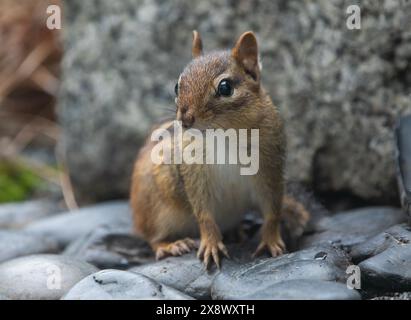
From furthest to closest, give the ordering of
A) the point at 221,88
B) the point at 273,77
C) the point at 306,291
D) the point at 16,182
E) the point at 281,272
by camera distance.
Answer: the point at 16,182, the point at 273,77, the point at 221,88, the point at 281,272, the point at 306,291

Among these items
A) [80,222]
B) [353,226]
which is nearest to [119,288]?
[353,226]

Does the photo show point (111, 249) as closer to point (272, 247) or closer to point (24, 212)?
point (272, 247)

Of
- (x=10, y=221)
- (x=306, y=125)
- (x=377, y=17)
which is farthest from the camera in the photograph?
(x=10, y=221)

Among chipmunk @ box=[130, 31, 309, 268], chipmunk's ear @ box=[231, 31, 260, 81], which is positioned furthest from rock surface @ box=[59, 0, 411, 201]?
chipmunk's ear @ box=[231, 31, 260, 81]

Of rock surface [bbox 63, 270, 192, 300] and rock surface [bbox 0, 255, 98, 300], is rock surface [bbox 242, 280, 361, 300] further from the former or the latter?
rock surface [bbox 0, 255, 98, 300]

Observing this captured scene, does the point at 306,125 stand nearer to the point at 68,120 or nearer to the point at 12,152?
the point at 68,120

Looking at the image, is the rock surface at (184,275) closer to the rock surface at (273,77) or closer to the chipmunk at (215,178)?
the chipmunk at (215,178)
